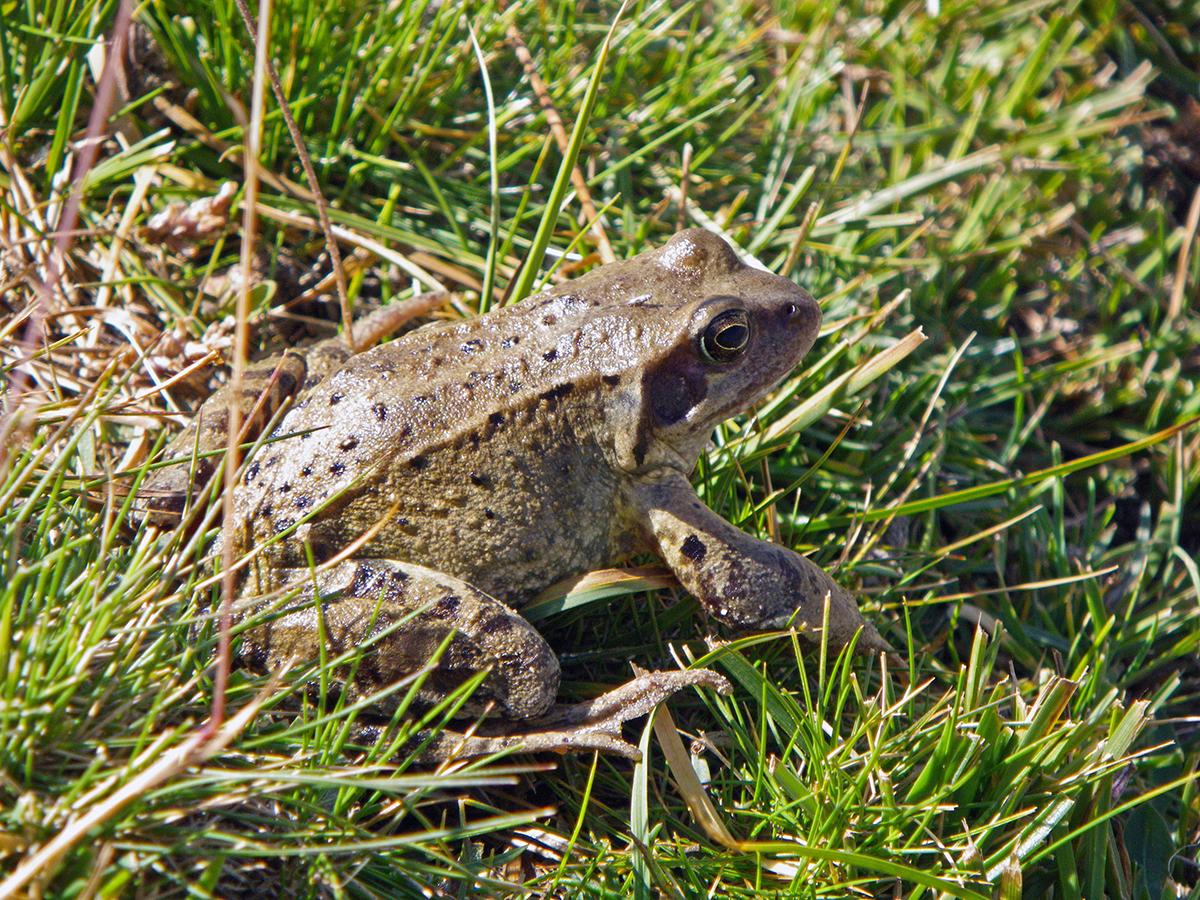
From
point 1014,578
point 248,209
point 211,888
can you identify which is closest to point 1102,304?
point 1014,578

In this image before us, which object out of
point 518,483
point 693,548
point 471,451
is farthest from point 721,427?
point 471,451

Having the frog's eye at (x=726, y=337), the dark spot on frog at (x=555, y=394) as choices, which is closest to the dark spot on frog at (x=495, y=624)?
the dark spot on frog at (x=555, y=394)

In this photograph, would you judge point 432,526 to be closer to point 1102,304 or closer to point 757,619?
point 757,619

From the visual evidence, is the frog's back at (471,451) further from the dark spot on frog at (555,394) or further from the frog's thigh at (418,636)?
the frog's thigh at (418,636)

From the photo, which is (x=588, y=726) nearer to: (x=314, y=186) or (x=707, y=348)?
(x=707, y=348)

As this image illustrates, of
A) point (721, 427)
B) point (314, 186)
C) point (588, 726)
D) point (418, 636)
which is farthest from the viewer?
point (721, 427)

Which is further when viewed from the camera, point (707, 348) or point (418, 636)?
point (707, 348)
